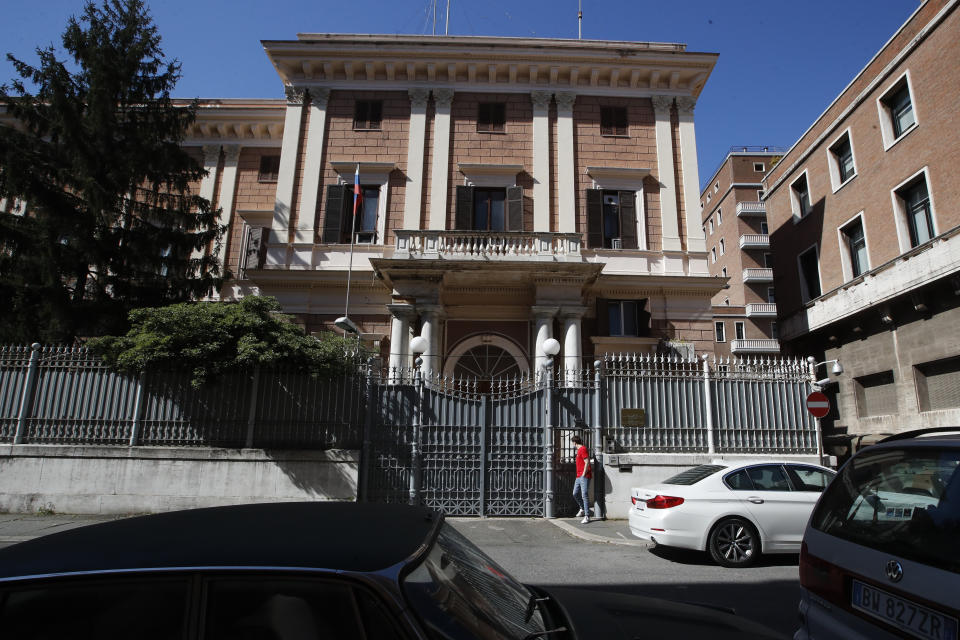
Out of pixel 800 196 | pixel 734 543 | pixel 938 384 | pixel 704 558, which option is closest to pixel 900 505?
pixel 734 543

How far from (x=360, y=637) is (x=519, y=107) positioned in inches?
807

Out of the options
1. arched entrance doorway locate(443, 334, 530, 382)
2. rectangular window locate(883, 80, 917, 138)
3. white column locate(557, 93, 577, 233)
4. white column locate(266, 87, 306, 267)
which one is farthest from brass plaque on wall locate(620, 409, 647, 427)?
rectangular window locate(883, 80, 917, 138)

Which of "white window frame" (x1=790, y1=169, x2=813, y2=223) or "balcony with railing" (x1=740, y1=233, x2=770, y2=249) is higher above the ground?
"balcony with railing" (x1=740, y1=233, x2=770, y2=249)

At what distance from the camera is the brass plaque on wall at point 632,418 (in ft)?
37.1

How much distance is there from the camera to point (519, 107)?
19.9 metres

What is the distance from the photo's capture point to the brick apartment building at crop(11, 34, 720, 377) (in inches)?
699

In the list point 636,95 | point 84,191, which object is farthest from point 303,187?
point 636,95

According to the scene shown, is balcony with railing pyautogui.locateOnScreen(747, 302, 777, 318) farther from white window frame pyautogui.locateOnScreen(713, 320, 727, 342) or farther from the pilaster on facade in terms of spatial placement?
the pilaster on facade

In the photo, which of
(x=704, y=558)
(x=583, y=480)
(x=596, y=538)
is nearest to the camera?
(x=704, y=558)

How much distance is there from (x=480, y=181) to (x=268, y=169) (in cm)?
895

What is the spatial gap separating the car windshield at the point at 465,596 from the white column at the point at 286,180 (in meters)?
17.5

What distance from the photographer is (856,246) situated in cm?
1939

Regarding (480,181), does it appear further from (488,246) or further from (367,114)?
(367,114)

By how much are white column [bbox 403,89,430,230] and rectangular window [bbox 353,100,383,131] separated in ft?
4.18
